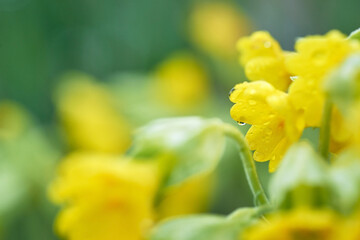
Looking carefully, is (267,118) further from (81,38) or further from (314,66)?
(81,38)

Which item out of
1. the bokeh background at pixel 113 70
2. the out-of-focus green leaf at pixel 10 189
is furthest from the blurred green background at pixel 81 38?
the out-of-focus green leaf at pixel 10 189

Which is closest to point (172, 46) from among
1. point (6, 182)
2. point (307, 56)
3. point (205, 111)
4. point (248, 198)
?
point (205, 111)

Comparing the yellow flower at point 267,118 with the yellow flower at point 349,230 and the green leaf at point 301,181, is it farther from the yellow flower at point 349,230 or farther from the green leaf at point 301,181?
the yellow flower at point 349,230

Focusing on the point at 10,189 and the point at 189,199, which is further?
the point at 189,199

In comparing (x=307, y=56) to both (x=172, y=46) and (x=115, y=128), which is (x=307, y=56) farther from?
(x=172, y=46)

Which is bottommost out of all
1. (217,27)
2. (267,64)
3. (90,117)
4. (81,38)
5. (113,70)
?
(267,64)

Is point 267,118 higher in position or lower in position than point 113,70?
lower

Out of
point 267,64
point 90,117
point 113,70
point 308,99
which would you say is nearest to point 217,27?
point 113,70

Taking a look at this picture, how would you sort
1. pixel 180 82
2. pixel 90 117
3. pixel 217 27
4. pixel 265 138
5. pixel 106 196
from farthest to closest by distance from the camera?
1. pixel 217 27
2. pixel 180 82
3. pixel 90 117
4. pixel 265 138
5. pixel 106 196
